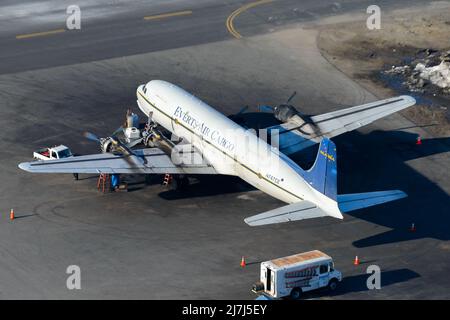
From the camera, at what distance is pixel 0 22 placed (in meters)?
104

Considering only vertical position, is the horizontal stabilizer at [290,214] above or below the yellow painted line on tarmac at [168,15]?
below

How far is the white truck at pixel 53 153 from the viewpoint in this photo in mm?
71875

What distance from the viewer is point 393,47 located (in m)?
99.1

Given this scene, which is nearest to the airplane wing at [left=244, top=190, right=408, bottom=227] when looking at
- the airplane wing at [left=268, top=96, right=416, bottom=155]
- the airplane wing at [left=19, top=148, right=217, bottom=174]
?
the airplane wing at [left=19, top=148, right=217, bottom=174]

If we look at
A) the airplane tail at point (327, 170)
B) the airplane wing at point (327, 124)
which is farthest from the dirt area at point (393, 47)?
the airplane tail at point (327, 170)

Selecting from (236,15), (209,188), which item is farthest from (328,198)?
(236,15)

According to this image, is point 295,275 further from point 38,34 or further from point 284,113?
point 38,34

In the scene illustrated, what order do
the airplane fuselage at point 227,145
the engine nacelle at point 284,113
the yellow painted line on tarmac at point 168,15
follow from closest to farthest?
the airplane fuselage at point 227,145 < the engine nacelle at point 284,113 < the yellow painted line on tarmac at point 168,15

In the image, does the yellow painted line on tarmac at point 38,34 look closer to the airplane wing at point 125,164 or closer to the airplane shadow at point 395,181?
the airplane wing at point 125,164

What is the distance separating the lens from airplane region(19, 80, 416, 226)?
193 ft

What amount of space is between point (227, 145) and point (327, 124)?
11837 millimetres
